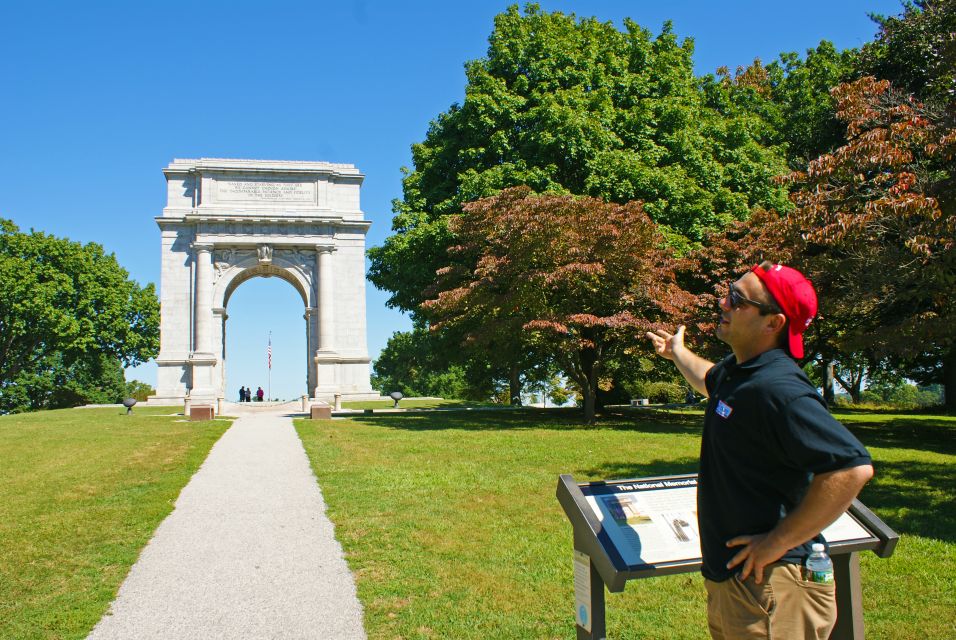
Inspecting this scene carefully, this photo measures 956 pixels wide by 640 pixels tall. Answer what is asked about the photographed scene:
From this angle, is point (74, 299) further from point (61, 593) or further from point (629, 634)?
point (629, 634)

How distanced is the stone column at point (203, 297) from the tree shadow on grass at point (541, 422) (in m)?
18.2

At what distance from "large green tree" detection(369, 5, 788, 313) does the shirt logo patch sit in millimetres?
21831

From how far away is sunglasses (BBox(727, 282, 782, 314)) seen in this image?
2.93m

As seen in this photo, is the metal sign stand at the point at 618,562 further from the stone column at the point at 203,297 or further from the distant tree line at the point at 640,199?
the stone column at the point at 203,297

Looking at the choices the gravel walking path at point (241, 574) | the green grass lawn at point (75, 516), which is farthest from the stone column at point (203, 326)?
the gravel walking path at point (241, 574)

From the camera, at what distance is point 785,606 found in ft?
9.30

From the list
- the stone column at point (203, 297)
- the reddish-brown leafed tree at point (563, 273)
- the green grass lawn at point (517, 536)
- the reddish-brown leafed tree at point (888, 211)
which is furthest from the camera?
the stone column at point (203, 297)

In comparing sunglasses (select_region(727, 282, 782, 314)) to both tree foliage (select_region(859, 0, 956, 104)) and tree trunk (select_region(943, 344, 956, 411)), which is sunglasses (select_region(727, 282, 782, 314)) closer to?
tree foliage (select_region(859, 0, 956, 104))

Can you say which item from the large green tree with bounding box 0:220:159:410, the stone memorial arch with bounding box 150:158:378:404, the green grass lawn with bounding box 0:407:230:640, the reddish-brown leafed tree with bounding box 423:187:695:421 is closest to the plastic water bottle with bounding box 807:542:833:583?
the green grass lawn with bounding box 0:407:230:640

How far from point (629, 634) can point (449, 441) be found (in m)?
11.5

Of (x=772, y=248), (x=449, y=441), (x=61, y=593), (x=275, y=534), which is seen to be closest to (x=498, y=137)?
(x=772, y=248)

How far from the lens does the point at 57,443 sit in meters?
17.4

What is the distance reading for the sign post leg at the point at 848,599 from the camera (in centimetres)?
365

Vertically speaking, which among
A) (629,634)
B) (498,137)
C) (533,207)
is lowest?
(629,634)
